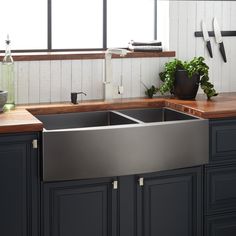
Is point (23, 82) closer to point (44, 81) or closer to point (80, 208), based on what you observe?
point (44, 81)

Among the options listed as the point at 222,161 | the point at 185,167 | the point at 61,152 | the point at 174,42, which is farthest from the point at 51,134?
the point at 174,42

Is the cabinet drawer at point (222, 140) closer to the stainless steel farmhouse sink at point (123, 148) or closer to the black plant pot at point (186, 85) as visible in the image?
the stainless steel farmhouse sink at point (123, 148)

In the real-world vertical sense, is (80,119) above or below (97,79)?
below

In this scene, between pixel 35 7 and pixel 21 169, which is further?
pixel 35 7

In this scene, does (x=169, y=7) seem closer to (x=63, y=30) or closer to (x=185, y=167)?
(x=63, y=30)

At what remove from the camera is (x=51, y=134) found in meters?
3.30

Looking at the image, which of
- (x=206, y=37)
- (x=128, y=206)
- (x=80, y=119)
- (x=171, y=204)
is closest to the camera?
(x=128, y=206)

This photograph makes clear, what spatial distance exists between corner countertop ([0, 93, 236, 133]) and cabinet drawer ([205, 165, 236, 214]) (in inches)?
13.4

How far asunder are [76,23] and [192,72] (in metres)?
0.89

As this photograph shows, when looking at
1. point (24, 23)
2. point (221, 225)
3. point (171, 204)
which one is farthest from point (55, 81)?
point (221, 225)

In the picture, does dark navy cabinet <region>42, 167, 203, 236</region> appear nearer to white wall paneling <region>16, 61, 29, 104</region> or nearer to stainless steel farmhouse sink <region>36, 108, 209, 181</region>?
stainless steel farmhouse sink <region>36, 108, 209, 181</region>

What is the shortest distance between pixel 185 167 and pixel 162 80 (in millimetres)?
880

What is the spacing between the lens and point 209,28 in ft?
14.8

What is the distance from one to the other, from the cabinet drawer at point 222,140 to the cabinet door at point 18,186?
3.62ft
